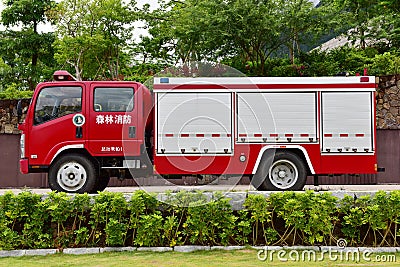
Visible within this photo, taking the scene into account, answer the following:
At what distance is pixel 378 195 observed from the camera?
8508 millimetres

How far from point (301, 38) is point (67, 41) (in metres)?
9.57

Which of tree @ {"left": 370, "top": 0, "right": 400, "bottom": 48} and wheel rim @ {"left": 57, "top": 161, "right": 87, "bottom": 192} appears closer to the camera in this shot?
wheel rim @ {"left": 57, "top": 161, "right": 87, "bottom": 192}

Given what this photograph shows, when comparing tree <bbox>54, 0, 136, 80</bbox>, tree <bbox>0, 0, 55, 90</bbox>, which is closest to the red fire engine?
tree <bbox>54, 0, 136, 80</bbox>

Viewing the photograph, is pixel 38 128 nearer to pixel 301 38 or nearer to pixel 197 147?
pixel 197 147

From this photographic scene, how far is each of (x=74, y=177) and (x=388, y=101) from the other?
A: 34.5ft

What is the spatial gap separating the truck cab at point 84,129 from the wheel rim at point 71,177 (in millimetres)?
20

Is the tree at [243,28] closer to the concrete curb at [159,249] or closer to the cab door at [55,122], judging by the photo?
the cab door at [55,122]

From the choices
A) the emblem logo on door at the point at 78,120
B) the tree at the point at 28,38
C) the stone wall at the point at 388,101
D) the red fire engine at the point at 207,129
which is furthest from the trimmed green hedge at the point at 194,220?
the tree at the point at 28,38

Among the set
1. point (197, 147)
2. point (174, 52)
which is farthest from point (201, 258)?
point (174, 52)

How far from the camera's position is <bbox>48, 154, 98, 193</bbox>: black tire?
11422 millimetres

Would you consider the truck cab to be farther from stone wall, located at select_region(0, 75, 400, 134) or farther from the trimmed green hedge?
stone wall, located at select_region(0, 75, 400, 134)

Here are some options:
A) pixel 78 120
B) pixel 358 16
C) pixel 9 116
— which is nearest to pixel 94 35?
pixel 9 116

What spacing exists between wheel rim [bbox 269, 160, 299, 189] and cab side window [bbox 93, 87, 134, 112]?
317 cm

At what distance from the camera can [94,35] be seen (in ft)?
80.3
